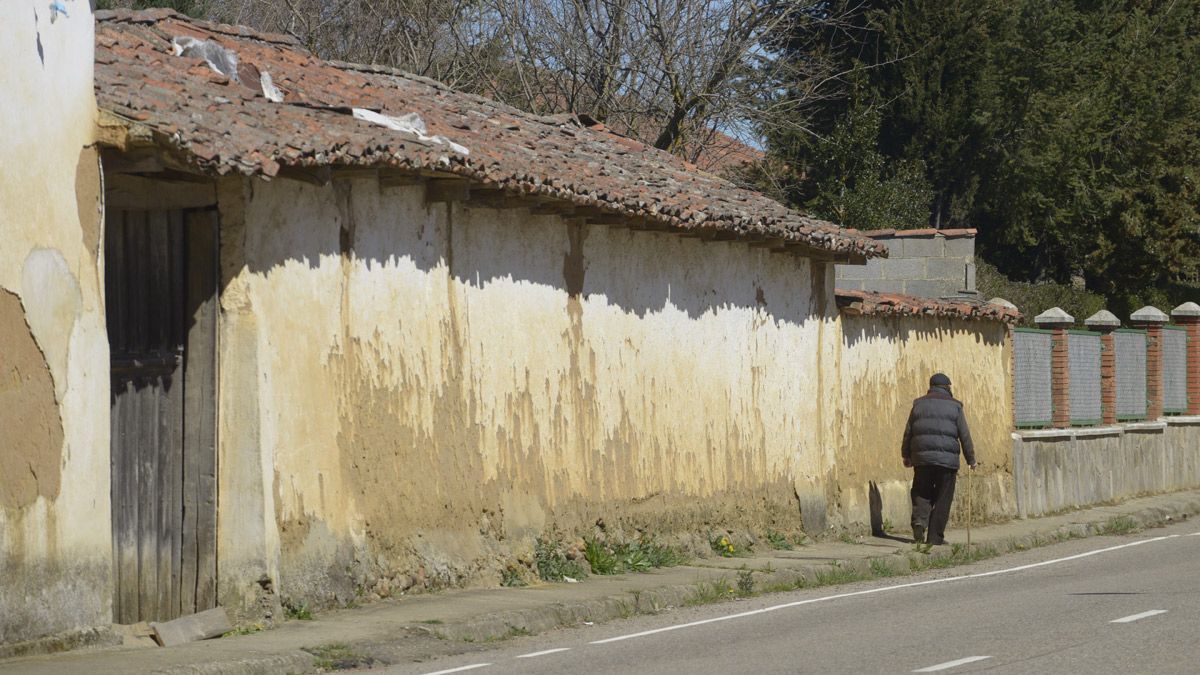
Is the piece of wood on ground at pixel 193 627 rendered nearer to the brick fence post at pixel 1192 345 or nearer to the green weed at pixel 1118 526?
the green weed at pixel 1118 526

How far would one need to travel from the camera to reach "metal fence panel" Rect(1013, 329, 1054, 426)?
22.3m

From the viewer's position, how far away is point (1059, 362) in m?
23.4

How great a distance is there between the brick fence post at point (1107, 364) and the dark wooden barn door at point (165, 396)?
54.9 feet

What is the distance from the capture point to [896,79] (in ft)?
126

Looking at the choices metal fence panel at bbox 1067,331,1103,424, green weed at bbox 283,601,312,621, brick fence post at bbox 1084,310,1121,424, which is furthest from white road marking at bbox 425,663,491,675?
brick fence post at bbox 1084,310,1121,424

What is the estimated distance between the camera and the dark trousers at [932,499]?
17969 mm

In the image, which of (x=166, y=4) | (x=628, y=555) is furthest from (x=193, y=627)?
(x=166, y=4)

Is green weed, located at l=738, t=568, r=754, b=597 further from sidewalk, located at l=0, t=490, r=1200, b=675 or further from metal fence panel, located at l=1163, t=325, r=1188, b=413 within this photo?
metal fence panel, located at l=1163, t=325, r=1188, b=413

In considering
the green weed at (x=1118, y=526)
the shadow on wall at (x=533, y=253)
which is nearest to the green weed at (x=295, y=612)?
the shadow on wall at (x=533, y=253)

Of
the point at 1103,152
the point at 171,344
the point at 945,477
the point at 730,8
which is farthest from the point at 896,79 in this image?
the point at 171,344

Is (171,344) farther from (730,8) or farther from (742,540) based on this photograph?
(730,8)

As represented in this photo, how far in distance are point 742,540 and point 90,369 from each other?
27.4ft

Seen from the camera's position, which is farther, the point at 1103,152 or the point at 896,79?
the point at 1103,152

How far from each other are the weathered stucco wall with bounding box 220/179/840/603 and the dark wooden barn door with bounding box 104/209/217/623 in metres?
0.14
